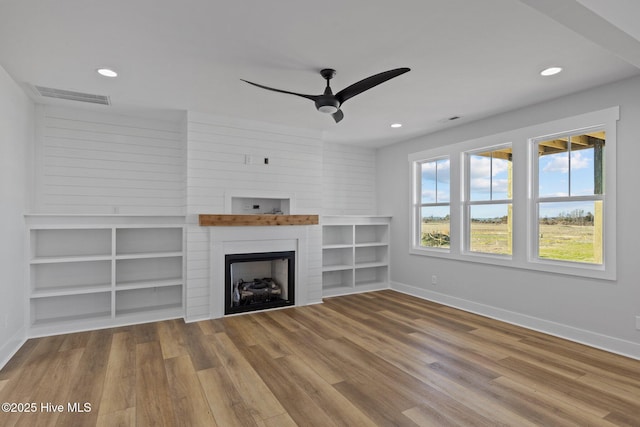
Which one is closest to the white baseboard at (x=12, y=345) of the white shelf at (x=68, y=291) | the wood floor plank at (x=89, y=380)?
the white shelf at (x=68, y=291)

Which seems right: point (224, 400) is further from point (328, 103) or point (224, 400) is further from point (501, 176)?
point (501, 176)

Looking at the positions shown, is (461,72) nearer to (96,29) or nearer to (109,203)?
(96,29)

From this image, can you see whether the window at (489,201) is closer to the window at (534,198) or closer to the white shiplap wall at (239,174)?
the window at (534,198)

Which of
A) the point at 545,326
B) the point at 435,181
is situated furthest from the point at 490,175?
the point at 545,326

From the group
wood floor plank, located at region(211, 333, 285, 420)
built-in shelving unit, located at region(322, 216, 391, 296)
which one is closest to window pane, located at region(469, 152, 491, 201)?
built-in shelving unit, located at region(322, 216, 391, 296)

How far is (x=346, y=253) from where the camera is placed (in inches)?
242

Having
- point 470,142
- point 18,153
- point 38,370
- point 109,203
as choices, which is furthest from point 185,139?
point 470,142

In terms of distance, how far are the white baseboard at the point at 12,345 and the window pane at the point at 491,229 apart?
17.8 ft

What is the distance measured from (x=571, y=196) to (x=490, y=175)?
109 centimetres

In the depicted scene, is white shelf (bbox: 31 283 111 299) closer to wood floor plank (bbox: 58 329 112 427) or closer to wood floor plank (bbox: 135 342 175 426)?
wood floor plank (bbox: 58 329 112 427)

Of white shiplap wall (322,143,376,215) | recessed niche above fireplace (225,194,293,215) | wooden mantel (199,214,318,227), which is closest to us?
wooden mantel (199,214,318,227)

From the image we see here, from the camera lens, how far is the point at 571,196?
378 cm

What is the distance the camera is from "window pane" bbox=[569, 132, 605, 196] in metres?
3.59

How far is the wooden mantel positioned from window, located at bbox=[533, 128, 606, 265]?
2961 millimetres
